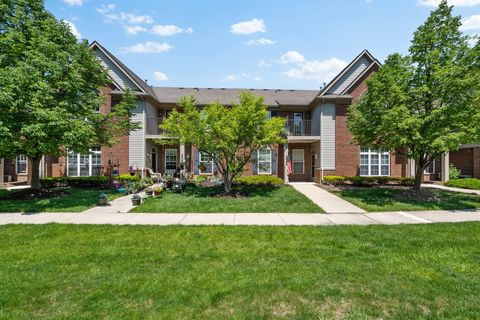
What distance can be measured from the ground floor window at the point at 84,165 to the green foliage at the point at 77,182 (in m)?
1.47

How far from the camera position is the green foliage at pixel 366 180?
57.8 ft

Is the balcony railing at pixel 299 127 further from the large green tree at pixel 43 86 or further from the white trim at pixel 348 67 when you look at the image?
the large green tree at pixel 43 86

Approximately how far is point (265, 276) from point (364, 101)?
11.6 m

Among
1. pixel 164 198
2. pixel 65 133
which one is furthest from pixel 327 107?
pixel 65 133

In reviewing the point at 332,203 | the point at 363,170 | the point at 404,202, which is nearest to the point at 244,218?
the point at 332,203

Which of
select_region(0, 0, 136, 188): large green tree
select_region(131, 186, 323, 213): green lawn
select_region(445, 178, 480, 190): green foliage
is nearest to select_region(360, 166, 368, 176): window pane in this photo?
select_region(445, 178, 480, 190): green foliage

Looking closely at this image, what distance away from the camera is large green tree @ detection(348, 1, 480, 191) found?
10.4 metres

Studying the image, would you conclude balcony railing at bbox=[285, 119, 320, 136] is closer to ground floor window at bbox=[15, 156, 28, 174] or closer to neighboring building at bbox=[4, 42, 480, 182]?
neighboring building at bbox=[4, 42, 480, 182]

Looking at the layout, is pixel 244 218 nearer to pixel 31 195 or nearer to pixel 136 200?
pixel 136 200

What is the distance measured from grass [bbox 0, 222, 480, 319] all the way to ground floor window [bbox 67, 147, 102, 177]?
13124 mm

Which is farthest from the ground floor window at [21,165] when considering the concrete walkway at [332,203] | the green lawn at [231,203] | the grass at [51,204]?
the concrete walkway at [332,203]

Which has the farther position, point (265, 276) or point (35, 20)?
point (35, 20)

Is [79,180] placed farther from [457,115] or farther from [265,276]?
[457,115]

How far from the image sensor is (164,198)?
12.4 m
